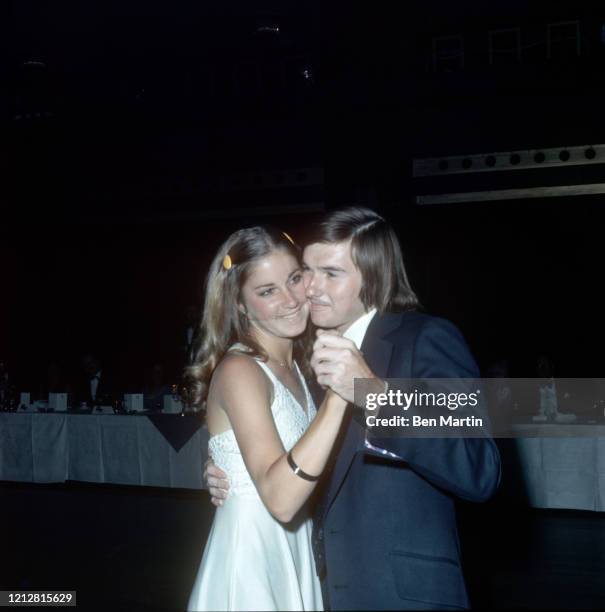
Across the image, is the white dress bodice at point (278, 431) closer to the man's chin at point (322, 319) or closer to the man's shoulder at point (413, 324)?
the man's chin at point (322, 319)

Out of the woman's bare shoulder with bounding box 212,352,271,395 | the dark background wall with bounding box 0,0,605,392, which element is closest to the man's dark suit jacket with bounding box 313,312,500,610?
the woman's bare shoulder with bounding box 212,352,271,395

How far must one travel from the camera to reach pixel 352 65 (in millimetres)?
7105

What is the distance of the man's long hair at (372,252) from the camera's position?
1.72 metres

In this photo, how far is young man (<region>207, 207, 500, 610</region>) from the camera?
4.78 ft

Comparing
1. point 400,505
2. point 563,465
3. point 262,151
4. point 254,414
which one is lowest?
point 563,465

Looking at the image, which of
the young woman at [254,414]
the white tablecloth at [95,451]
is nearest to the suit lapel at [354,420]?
the young woman at [254,414]

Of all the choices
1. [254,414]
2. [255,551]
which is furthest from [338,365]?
[255,551]

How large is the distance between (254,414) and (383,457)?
1.01 ft

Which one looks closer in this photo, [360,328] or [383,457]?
[383,457]

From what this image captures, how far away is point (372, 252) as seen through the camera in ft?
5.66

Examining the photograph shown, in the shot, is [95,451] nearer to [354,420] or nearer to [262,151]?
[262,151]

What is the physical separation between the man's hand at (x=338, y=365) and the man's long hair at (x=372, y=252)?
1.11 feet

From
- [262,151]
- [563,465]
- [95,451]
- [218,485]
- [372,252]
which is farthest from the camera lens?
[262,151]

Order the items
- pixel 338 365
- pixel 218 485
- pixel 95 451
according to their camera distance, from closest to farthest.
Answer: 1. pixel 338 365
2. pixel 218 485
3. pixel 95 451
